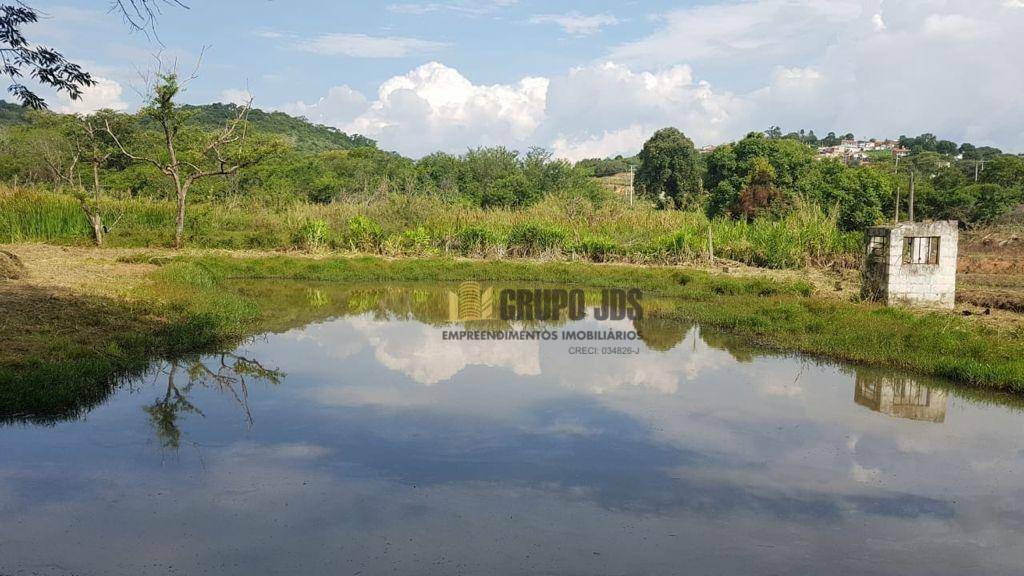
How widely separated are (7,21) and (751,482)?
648cm

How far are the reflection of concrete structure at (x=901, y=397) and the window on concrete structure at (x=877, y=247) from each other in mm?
4806

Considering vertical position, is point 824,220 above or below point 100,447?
above

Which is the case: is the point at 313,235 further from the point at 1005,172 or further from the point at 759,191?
the point at 1005,172

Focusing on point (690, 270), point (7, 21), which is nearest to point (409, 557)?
point (7, 21)

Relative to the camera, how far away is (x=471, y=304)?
15812 mm

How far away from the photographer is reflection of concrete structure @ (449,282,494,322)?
14530 mm

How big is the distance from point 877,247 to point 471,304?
26.3ft

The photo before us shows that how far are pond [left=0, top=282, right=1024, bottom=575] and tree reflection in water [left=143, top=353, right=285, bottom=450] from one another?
47mm

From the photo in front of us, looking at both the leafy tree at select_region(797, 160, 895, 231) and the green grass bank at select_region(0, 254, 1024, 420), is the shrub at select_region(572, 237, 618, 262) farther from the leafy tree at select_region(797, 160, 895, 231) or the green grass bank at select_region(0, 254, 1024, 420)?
the leafy tree at select_region(797, 160, 895, 231)

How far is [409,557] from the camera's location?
15.5 feet

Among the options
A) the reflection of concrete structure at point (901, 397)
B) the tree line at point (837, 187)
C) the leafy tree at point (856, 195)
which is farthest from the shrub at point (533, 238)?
the reflection of concrete structure at point (901, 397)

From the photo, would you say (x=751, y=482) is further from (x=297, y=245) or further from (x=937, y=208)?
(x=937, y=208)

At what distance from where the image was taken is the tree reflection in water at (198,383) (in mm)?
7344

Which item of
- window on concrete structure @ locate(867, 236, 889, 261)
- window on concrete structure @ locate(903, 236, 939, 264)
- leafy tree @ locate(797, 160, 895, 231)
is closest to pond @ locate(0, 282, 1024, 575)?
window on concrete structure @ locate(867, 236, 889, 261)
